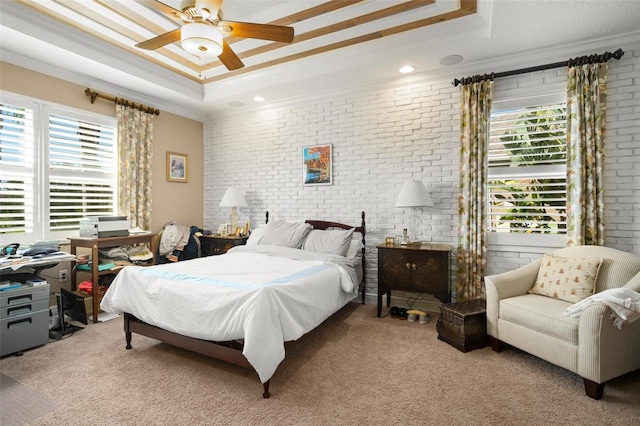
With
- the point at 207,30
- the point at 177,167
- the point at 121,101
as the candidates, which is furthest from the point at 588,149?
the point at 121,101

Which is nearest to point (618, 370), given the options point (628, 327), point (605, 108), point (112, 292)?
point (628, 327)

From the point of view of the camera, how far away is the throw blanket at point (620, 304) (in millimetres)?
1965

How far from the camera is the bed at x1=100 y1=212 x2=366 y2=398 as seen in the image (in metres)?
2.03

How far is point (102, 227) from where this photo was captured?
11.8ft

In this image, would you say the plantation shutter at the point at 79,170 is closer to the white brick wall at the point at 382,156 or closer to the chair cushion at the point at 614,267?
the white brick wall at the point at 382,156

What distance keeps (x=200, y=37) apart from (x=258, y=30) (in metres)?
0.44

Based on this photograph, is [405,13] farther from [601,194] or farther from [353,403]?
[353,403]

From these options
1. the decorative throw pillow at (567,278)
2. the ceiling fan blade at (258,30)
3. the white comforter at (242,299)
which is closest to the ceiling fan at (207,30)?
the ceiling fan blade at (258,30)

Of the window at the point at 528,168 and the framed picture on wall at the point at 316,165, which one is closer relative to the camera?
the window at the point at 528,168

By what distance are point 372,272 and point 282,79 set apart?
2810 millimetres

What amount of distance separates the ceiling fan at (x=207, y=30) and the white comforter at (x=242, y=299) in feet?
5.91

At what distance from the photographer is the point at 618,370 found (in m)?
2.08

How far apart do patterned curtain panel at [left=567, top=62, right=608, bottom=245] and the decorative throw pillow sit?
22.6 inches

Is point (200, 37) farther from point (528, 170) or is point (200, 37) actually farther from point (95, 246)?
point (528, 170)
